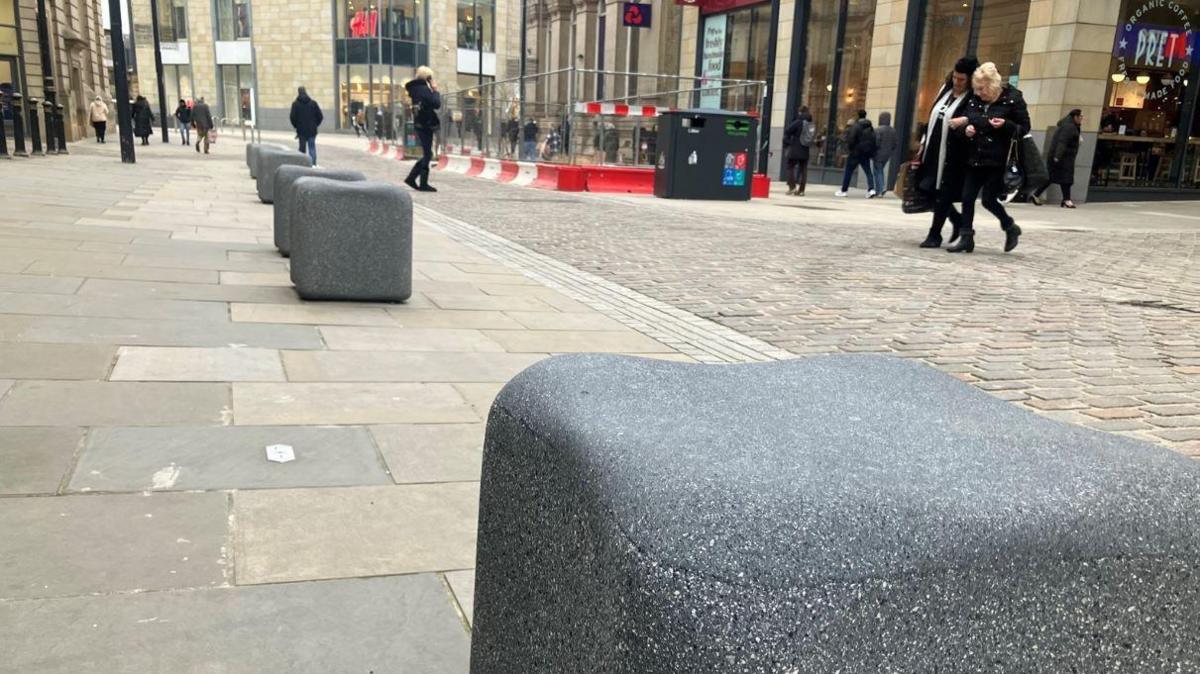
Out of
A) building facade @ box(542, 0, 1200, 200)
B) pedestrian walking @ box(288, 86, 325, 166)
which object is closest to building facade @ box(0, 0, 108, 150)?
pedestrian walking @ box(288, 86, 325, 166)

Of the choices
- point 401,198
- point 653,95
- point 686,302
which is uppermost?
point 653,95

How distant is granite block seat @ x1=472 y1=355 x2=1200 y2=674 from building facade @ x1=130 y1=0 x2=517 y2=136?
57.0m

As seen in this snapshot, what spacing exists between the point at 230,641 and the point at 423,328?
353 centimetres

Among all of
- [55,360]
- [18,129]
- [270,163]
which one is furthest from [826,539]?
[18,129]

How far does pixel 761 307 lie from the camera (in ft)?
22.1

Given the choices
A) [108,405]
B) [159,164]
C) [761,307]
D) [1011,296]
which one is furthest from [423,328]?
[159,164]

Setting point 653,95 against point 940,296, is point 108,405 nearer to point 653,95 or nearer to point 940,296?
point 940,296

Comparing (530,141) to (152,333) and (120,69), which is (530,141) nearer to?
(120,69)

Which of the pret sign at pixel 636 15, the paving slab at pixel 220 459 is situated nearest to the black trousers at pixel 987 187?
the paving slab at pixel 220 459

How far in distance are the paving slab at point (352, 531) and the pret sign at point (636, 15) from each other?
1209 inches

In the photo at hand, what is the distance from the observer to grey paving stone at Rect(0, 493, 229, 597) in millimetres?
2213

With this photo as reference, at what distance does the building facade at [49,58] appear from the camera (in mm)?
21141

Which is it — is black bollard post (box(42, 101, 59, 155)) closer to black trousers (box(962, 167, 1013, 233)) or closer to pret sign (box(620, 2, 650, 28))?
pret sign (box(620, 2, 650, 28))

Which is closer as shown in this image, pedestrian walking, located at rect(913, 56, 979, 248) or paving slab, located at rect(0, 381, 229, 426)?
paving slab, located at rect(0, 381, 229, 426)
